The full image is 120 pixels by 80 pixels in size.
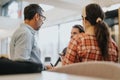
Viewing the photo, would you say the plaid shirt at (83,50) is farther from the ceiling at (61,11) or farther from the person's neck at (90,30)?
the ceiling at (61,11)

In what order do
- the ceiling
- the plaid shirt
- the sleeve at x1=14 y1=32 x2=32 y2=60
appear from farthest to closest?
the ceiling
the sleeve at x1=14 y1=32 x2=32 y2=60
the plaid shirt

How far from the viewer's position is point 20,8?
9.68 meters

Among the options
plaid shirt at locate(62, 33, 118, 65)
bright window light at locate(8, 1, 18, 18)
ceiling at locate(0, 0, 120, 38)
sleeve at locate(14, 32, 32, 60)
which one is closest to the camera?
plaid shirt at locate(62, 33, 118, 65)

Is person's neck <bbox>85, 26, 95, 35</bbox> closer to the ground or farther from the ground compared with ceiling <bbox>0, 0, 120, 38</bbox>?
closer to the ground

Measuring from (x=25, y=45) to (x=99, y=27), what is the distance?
2.28 feet

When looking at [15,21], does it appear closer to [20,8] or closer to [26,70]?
[20,8]

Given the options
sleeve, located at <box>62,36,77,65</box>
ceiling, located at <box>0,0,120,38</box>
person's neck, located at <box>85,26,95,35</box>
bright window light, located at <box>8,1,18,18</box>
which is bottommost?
sleeve, located at <box>62,36,77,65</box>

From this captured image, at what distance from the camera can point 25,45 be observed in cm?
191

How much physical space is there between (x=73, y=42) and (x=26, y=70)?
2.74ft

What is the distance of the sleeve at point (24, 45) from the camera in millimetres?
1878

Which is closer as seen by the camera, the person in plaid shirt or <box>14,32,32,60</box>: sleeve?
the person in plaid shirt

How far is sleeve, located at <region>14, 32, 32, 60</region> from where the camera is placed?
6.16 ft

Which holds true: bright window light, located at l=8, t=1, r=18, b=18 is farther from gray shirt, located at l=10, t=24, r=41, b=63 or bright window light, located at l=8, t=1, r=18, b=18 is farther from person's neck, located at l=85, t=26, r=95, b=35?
person's neck, located at l=85, t=26, r=95, b=35

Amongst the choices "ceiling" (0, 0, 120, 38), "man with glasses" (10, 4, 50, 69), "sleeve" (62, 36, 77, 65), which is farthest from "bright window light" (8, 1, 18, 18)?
"sleeve" (62, 36, 77, 65)
